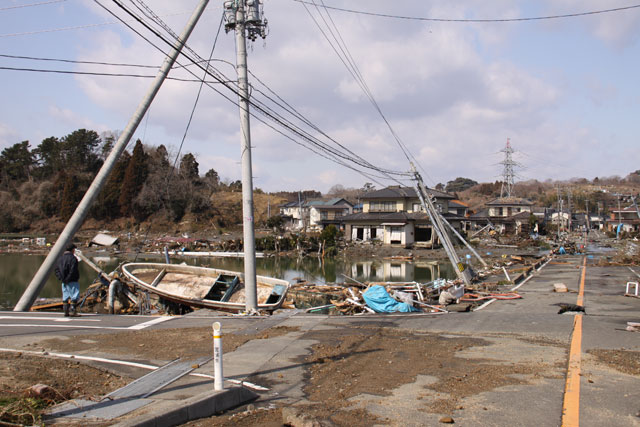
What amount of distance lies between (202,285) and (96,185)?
6.22 m

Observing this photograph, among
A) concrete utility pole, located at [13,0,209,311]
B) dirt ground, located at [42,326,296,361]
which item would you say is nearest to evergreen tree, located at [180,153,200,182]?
concrete utility pole, located at [13,0,209,311]

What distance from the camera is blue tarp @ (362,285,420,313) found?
44.9ft

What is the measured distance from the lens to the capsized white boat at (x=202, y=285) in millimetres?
15750

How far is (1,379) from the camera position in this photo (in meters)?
5.64

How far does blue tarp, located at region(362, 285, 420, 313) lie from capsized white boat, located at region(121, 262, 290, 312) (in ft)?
9.75

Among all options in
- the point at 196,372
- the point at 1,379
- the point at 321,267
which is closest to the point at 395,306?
the point at 196,372

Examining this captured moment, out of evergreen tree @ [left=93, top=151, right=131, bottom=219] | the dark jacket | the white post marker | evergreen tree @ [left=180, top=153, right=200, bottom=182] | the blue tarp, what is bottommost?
the blue tarp

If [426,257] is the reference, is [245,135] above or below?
above

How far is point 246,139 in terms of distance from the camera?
44.9 ft

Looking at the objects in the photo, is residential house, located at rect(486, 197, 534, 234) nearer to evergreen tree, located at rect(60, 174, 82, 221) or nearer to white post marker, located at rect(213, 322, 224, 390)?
evergreen tree, located at rect(60, 174, 82, 221)

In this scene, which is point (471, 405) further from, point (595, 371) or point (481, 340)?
point (481, 340)

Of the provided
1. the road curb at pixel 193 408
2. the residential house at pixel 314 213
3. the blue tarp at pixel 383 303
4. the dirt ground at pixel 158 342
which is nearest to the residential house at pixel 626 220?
the residential house at pixel 314 213

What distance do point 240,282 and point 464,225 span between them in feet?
200

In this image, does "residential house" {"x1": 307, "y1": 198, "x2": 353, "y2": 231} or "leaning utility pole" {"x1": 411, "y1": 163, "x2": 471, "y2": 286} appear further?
"residential house" {"x1": 307, "y1": 198, "x2": 353, "y2": 231}
